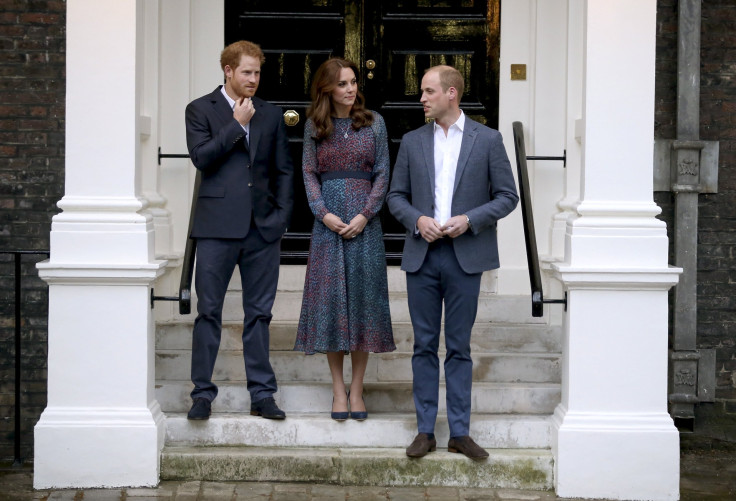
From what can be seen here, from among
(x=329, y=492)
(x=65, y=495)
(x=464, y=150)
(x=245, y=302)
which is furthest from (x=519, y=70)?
(x=65, y=495)

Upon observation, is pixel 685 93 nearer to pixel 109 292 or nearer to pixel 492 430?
pixel 492 430

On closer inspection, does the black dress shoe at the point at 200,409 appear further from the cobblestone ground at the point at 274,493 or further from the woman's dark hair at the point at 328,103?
the woman's dark hair at the point at 328,103

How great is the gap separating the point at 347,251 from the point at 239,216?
54 cm

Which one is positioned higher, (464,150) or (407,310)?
(464,150)

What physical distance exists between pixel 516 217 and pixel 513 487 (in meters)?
1.82

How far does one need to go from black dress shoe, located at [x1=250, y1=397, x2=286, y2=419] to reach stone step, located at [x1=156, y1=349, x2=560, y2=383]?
1.58 ft

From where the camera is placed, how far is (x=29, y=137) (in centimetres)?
661

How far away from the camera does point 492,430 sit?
546 centimetres

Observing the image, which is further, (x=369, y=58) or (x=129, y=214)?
(x=369, y=58)

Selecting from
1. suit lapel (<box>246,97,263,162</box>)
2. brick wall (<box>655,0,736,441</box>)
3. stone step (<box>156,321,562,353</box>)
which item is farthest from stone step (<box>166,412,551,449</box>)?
brick wall (<box>655,0,736,441</box>)

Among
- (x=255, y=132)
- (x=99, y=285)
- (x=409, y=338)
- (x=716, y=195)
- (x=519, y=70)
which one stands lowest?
(x=409, y=338)

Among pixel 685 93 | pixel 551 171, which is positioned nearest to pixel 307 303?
pixel 551 171

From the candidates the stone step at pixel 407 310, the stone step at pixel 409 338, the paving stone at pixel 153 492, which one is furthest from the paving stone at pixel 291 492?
the stone step at pixel 407 310

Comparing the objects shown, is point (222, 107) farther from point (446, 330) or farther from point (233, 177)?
point (446, 330)
